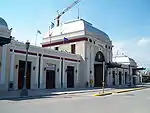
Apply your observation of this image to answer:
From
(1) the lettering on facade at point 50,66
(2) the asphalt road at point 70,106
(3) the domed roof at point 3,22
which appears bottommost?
(2) the asphalt road at point 70,106

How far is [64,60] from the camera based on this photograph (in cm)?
3947

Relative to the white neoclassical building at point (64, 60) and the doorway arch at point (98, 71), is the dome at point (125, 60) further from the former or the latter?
the doorway arch at point (98, 71)

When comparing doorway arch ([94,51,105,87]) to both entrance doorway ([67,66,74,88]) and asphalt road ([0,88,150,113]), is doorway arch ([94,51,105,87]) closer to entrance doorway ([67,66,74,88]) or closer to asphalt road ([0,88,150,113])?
entrance doorway ([67,66,74,88])

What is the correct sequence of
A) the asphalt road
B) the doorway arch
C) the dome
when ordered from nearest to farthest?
the asphalt road, the doorway arch, the dome

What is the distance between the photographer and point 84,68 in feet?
144

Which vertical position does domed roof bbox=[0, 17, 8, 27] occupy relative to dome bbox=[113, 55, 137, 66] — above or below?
above

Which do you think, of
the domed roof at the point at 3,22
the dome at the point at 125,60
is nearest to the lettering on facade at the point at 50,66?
the domed roof at the point at 3,22

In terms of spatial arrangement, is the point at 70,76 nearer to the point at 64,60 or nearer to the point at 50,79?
the point at 64,60

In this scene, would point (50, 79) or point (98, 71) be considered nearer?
point (50, 79)

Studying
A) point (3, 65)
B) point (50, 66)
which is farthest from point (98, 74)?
point (3, 65)

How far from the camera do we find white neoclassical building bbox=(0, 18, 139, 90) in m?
30.1

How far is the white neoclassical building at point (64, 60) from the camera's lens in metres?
30.1

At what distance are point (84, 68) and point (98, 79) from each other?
614 centimetres

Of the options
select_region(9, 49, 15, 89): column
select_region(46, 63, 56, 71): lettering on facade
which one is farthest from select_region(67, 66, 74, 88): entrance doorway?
select_region(9, 49, 15, 89): column
